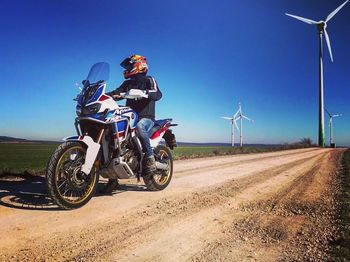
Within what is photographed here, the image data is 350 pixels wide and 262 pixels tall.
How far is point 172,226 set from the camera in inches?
177

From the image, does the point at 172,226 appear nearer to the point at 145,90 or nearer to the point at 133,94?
the point at 133,94

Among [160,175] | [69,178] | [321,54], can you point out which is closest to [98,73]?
[69,178]

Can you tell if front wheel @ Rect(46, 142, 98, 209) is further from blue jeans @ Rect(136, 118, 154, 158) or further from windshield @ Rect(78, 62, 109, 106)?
blue jeans @ Rect(136, 118, 154, 158)

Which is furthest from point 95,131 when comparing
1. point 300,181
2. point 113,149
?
point 300,181

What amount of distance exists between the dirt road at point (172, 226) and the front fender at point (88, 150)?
2.01ft

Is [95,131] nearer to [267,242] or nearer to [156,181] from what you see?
[156,181]

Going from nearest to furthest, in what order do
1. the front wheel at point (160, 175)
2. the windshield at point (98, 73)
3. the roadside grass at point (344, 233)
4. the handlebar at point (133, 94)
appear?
1. the roadside grass at point (344, 233)
2. the windshield at point (98, 73)
3. the handlebar at point (133, 94)
4. the front wheel at point (160, 175)

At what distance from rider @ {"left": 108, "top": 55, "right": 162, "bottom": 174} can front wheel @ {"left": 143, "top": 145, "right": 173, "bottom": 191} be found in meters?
0.42

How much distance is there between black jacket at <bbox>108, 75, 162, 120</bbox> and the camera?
7.05 m

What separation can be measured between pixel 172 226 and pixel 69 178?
1.80m

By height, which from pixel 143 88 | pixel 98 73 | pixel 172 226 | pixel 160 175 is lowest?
pixel 172 226

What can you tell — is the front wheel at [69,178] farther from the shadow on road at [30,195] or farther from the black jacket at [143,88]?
the black jacket at [143,88]

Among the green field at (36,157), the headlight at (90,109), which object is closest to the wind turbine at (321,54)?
the green field at (36,157)

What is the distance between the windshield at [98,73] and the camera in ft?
20.1
